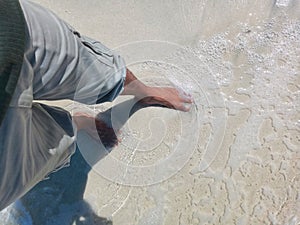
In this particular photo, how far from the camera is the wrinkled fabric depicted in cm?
107

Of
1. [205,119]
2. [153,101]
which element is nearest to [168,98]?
[153,101]

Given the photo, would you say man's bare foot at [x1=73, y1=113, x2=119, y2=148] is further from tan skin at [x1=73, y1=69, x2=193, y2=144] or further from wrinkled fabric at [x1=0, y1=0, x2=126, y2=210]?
wrinkled fabric at [x1=0, y1=0, x2=126, y2=210]

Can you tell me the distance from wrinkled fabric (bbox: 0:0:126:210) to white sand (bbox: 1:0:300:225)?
52cm

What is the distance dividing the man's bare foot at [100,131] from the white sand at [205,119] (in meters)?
0.04

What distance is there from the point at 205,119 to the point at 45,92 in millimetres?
907

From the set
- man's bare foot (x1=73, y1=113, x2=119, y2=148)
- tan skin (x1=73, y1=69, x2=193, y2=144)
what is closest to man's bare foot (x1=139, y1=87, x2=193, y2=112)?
tan skin (x1=73, y1=69, x2=193, y2=144)

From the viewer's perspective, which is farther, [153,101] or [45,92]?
[153,101]

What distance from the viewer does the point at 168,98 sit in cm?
200

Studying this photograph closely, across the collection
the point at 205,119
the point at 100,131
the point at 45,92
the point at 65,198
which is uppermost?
the point at 45,92

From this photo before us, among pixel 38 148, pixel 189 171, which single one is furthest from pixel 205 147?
pixel 38 148

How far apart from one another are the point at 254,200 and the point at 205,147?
294 millimetres

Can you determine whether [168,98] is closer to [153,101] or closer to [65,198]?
[153,101]

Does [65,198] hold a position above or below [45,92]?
below

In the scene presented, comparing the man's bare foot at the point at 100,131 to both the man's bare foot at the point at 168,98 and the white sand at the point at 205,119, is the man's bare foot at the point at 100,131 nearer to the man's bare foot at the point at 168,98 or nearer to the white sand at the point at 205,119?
the white sand at the point at 205,119
